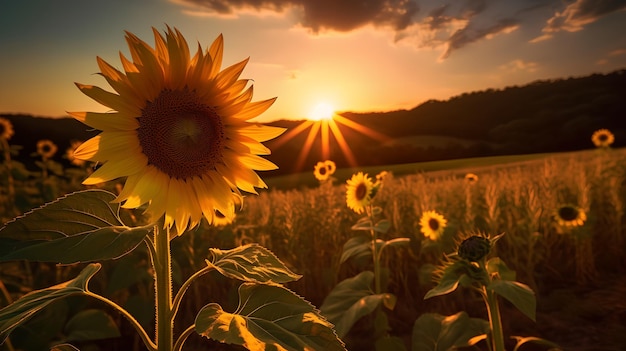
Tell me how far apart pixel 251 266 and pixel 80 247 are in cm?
38

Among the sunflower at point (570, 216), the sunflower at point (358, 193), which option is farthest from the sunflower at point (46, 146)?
the sunflower at point (570, 216)

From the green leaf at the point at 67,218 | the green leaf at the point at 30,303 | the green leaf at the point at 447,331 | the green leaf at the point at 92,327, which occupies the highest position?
the green leaf at the point at 67,218

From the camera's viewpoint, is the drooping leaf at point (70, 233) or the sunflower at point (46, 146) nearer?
the drooping leaf at point (70, 233)

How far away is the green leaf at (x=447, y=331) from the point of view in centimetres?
234

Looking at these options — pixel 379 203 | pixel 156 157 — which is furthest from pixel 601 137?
pixel 156 157

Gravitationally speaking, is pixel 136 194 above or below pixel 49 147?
below

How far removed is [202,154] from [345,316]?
1.66 metres

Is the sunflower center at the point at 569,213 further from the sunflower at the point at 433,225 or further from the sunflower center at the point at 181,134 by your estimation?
the sunflower center at the point at 181,134

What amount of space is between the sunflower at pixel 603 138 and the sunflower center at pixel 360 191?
21.0 ft

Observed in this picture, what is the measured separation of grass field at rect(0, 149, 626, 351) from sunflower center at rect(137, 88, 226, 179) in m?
1.81

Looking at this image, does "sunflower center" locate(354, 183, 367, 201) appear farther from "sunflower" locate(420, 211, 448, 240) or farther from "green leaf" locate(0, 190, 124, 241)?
"green leaf" locate(0, 190, 124, 241)

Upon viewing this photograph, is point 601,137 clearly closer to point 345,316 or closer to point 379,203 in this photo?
point 379,203

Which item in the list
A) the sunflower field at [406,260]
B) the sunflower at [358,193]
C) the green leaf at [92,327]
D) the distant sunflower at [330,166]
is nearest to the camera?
the green leaf at [92,327]

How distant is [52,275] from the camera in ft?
13.8
